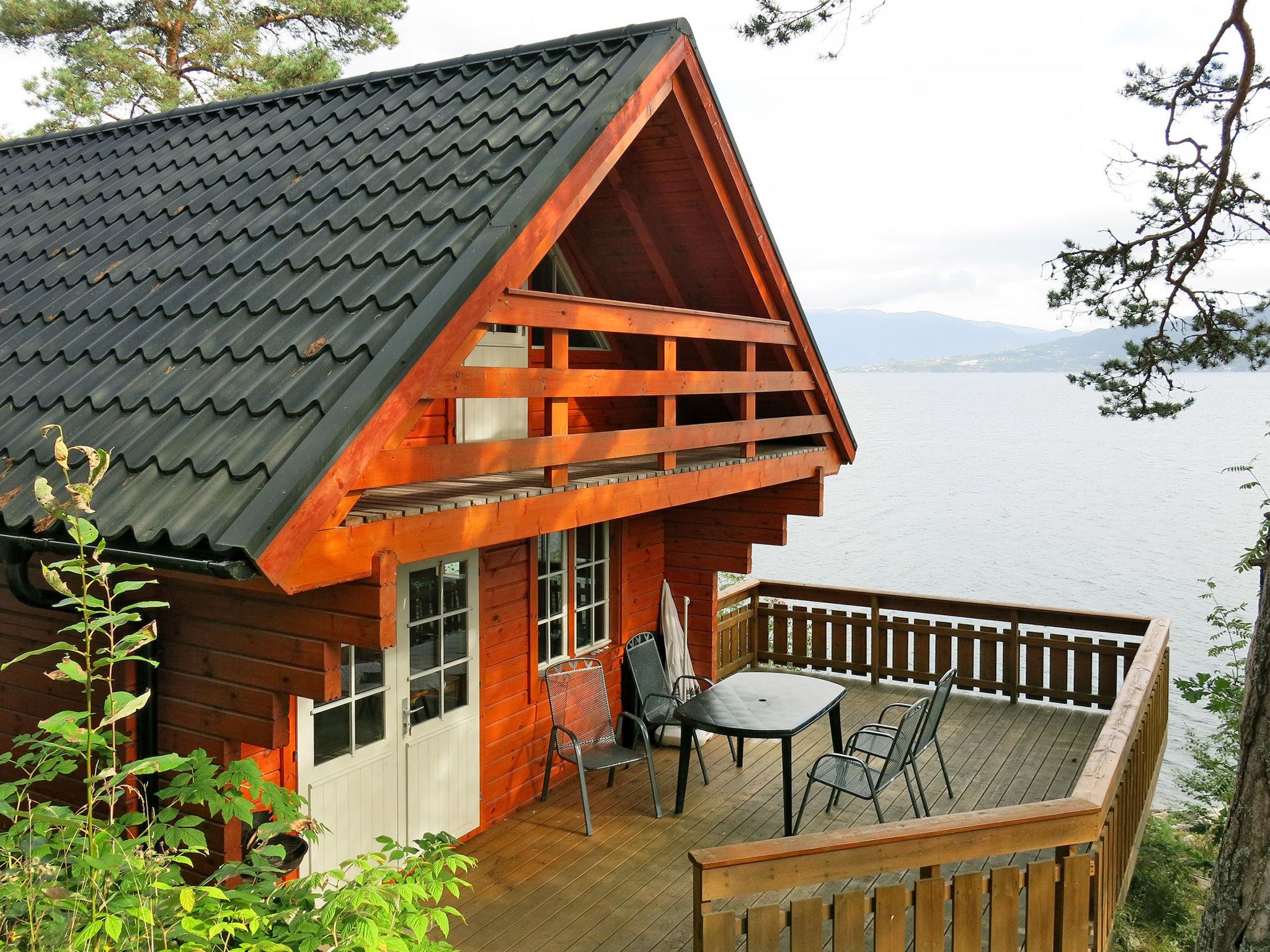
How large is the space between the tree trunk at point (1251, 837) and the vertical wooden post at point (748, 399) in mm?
3024

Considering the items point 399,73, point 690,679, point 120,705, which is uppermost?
point 399,73

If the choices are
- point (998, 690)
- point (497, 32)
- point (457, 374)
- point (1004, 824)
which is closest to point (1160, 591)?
point (998, 690)

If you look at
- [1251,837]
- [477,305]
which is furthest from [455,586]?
[1251,837]

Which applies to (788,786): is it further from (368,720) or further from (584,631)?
(368,720)

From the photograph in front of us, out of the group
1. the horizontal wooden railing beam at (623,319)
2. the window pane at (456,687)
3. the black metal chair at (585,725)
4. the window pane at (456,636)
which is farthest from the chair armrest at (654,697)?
the horizontal wooden railing beam at (623,319)

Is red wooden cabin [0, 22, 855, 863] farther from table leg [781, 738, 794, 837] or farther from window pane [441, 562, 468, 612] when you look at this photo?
table leg [781, 738, 794, 837]

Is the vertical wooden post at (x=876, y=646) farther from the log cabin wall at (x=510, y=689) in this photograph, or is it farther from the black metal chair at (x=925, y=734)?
the log cabin wall at (x=510, y=689)

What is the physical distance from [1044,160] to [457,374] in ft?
316

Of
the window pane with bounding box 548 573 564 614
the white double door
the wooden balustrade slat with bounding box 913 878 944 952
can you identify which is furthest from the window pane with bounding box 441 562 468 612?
the wooden balustrade slat with bounding box 913 878 944 952

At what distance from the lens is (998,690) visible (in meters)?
9.59

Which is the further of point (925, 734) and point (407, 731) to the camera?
point (925, 734)

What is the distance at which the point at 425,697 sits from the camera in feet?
19.9

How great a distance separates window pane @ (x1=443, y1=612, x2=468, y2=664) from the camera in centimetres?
624

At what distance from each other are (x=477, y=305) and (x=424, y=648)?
2817 mm
